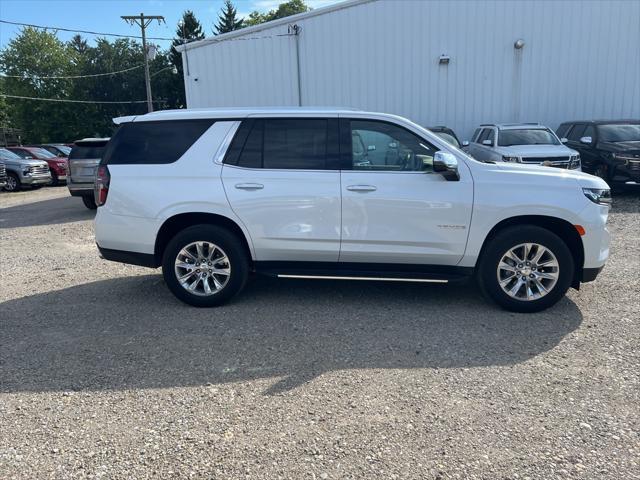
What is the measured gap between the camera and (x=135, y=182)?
4902 mm

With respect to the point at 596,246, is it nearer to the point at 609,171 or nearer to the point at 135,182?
the point at 135,182

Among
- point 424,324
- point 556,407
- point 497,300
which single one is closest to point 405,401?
point 556,407

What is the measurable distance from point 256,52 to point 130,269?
12.1 meters

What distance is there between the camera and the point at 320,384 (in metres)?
3.53

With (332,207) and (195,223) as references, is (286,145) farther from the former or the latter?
(195,223)

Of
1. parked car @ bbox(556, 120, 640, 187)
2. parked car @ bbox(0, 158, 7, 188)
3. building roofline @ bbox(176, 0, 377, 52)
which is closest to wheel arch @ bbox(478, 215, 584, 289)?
parked car @ bbox(556, 120, 640, 187)

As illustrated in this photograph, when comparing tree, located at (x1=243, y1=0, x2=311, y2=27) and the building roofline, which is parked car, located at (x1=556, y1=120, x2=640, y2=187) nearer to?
the building roofline

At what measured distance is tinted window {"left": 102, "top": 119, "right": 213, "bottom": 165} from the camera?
495cm

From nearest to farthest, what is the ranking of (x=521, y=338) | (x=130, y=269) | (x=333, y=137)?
(x=521, y=338) < (x=333, y=137) < (x=130, y=269)

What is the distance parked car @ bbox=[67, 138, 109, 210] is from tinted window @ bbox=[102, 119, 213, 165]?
7.25 m

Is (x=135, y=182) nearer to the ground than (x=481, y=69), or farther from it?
nearer to the ground

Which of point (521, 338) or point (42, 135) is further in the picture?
point (42, 135)

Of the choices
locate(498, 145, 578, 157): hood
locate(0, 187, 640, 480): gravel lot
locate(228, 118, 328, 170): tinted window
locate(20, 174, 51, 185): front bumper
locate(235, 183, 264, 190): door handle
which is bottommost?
locate(0, 187, 640, 480): gravel lot

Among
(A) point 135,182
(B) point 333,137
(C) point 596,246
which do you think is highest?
(B) point 333,137
